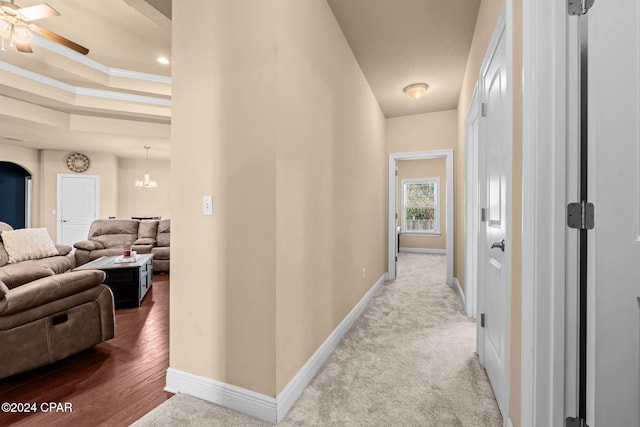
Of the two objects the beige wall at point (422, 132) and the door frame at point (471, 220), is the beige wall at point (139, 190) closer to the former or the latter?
the beige wall at point (422, 132)

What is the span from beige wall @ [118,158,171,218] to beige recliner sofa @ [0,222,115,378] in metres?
6.61

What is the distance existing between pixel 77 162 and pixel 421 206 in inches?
363

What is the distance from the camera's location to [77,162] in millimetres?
7586

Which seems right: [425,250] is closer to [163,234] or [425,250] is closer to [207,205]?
[163,234]

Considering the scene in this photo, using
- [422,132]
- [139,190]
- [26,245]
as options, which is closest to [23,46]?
[26,245]

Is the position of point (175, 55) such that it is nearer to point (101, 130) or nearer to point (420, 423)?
point (420, 423)

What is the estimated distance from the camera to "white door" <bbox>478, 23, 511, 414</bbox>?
162 cm

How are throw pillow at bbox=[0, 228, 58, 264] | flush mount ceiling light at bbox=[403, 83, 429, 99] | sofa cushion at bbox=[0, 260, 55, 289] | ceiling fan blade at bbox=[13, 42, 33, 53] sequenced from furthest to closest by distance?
throw pillow at bbox=[0, 228, 58, 264]
flush mount ceiling light at bbox=[403, 83, 429, 99]
sofa cushion at bbox=[0, 260, 55, 289]
ceiling fan blade at bbox=[13, 42, 33, 53]

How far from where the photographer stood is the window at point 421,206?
26.4 feet

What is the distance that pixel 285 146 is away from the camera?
5.55ft

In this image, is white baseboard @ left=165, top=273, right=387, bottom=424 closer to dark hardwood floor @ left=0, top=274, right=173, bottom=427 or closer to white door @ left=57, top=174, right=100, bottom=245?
dark hardwood floor @ left=0, top=274, right=173, bottom=427

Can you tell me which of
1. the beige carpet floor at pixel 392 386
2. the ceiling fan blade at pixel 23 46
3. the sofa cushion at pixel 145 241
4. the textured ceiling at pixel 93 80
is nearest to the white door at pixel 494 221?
the beige carpet floor at pixel 392 386

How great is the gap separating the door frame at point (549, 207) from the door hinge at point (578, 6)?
0.02 metres

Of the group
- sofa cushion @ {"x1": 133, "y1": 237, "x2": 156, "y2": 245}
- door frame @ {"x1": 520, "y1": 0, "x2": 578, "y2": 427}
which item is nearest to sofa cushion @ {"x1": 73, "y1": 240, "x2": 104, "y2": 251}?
sofa cushion @ {"x1": 133, "y1": 237, "x2": 156, "y2": 245}
